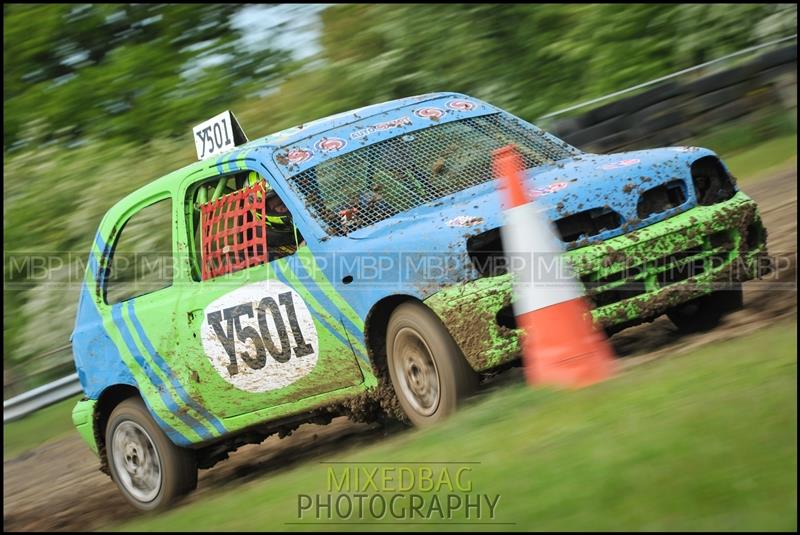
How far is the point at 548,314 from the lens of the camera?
17.5 ft

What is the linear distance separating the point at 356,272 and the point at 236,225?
41.1 inches

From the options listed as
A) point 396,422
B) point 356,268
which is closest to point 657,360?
point 356,268

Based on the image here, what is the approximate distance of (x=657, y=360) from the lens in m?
5.53

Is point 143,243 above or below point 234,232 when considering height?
above

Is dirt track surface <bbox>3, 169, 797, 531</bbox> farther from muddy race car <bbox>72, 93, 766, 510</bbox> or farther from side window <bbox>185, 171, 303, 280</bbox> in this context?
side window <bbox>185, 171, 303, 280</bbox>

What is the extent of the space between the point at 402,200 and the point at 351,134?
0.66 meters

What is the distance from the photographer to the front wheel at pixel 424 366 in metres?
5.41

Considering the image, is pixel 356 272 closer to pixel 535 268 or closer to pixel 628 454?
pixel 535 268

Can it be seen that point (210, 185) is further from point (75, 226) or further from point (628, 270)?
point (75, 226)

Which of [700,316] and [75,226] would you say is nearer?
[700,316]

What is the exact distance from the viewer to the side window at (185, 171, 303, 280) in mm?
6391

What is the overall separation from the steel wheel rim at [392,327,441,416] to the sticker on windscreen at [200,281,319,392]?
517mm

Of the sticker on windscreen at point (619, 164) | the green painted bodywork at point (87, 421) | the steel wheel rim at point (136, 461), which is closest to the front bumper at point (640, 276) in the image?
the sticker on windscreen at point (619, 164)

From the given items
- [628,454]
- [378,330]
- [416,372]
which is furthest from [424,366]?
[628,454]
